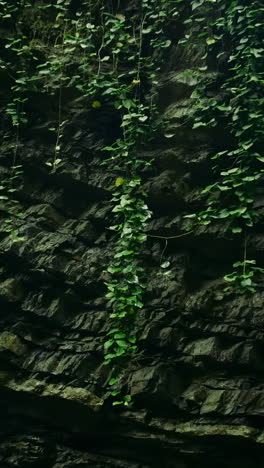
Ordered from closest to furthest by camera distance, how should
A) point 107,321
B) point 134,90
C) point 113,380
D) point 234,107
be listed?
point 113,380 → point 107,321 → point 234,107 → point 134,90

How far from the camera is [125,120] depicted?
4.57 m

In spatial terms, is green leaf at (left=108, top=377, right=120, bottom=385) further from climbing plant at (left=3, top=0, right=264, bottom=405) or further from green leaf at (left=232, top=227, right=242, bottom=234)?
green leaf at (left=232, top=227, right=242, bottom=234)

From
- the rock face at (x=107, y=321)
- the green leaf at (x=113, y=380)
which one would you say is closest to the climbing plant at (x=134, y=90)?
the green leaf at (x=113, y=380)

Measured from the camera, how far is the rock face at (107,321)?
129 inches

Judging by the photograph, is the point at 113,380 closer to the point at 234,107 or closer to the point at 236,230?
the point at 236,230

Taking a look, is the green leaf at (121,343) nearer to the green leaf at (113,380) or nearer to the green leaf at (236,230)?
the green leaf at (113,380)

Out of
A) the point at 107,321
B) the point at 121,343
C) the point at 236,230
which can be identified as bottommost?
the point at 121,343

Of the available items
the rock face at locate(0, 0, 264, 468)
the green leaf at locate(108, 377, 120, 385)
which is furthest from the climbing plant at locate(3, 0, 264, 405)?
the rock face at locate(0, 0, 264, 468)

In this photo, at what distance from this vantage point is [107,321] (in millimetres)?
3871

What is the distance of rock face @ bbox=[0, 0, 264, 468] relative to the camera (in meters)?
3.29

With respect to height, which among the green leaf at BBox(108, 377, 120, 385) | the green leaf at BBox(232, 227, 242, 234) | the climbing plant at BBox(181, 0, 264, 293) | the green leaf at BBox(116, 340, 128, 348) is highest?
the climbing plant at BBox(181, 0, 264, 293)

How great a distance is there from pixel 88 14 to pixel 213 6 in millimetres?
1319

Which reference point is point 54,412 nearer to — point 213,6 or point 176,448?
point 176,448

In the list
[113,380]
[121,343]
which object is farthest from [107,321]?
[113,380]
